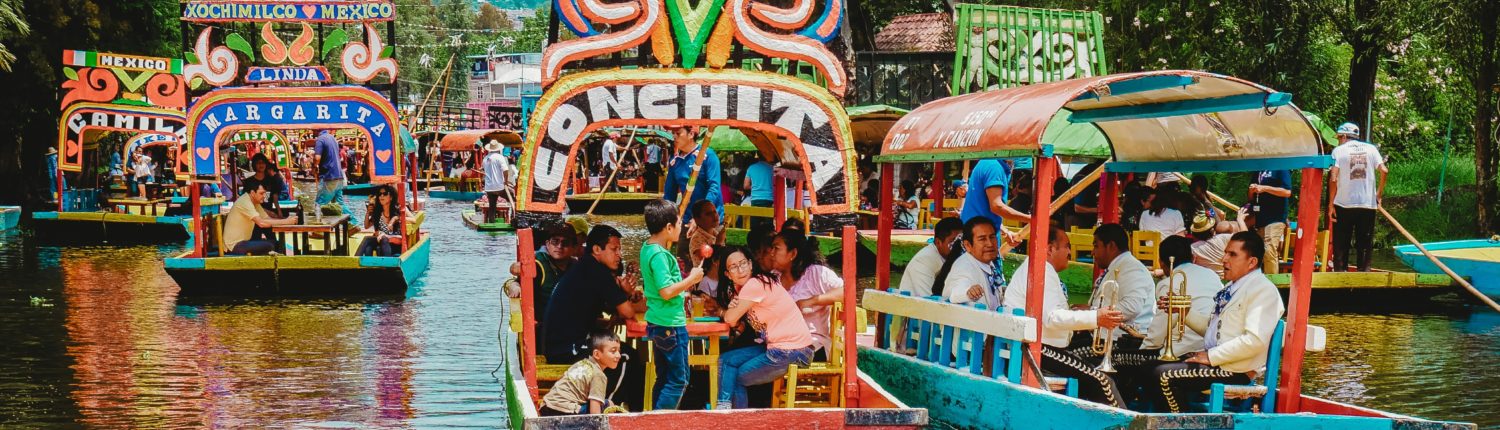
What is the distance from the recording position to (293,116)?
1609 cm

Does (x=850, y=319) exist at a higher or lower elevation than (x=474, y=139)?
lower

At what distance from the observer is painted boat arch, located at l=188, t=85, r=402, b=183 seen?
15812 mm

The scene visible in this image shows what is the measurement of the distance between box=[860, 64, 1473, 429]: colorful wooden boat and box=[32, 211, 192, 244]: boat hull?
1628cm

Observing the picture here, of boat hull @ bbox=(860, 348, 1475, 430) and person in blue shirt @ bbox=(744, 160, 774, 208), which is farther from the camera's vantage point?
person in blue shirt @ bbox=(744, 160, 774, 208)

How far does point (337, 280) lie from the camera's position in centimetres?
1623

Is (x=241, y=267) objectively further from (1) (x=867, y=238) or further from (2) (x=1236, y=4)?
(2) (x=1236, y=4)


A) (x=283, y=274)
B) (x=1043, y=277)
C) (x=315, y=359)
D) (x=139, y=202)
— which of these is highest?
(x=1043, y=277)

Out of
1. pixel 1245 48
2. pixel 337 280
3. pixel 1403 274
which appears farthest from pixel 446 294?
pixel 1245 48

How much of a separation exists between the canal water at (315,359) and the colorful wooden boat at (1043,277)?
2615 mm

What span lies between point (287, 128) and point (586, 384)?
29.9 ft

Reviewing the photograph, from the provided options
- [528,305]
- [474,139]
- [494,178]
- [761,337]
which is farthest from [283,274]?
[474,139]

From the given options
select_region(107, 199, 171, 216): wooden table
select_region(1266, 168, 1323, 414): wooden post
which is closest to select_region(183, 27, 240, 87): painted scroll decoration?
select_region(107, 199, 171, 216): wooden table

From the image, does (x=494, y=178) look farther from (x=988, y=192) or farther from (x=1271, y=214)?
(x=988, y=192)

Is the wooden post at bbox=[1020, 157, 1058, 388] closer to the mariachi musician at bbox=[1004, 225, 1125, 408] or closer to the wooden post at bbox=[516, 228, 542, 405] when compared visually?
the mariachi musician at bbox=[1004, 225, 1125, 408]
